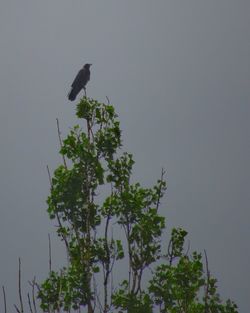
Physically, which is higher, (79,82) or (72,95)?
(79,82)

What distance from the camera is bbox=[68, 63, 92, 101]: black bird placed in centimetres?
1392

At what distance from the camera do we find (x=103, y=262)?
29.2 feet

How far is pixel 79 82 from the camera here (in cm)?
1443

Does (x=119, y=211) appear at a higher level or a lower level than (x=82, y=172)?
lower

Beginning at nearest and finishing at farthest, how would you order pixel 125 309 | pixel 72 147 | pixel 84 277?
pixel 84 277 → pixel 125 309 → pixel 72 147

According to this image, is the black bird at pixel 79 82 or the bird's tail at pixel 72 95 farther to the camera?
the black bird at pixel 79 82

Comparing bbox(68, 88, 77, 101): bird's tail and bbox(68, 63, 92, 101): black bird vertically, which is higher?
bbox(68, 63, 92, 101): black bird

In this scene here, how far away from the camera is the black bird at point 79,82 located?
45.7 feet

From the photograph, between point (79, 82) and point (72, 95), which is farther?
point (79, 82)

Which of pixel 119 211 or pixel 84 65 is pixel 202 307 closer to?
pixel 119 211

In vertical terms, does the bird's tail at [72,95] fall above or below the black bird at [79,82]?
below

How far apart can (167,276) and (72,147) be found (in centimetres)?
344

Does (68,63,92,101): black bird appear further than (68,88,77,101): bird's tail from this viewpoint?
Yes

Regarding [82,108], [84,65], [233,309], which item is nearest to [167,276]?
[233,309]
